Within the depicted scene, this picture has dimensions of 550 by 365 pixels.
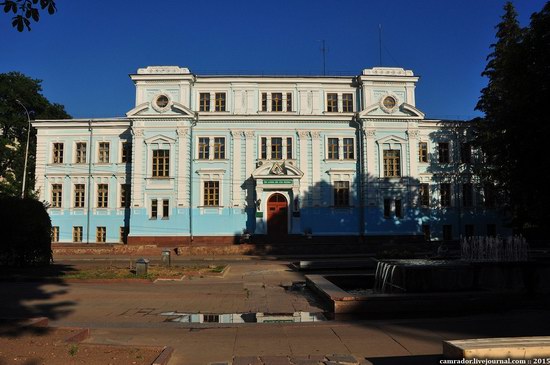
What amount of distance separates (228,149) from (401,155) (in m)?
15.2

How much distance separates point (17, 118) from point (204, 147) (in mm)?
23651

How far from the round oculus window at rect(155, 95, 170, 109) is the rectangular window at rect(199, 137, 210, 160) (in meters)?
4.22

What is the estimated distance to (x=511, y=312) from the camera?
34.3 feet

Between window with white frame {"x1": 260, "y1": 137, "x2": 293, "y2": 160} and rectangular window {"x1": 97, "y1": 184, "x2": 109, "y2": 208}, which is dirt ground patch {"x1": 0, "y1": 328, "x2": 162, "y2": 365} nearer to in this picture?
window with white frame {"x1": 260, "y1": 137, "x2": 293, "y2": 160}

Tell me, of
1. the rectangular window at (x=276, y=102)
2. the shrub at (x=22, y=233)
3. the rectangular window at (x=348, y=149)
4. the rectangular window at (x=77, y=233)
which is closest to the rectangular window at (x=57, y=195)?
the rectangular window at (x=77, y=233)

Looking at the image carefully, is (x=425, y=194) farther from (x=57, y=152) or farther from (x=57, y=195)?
(x=57, y=152)

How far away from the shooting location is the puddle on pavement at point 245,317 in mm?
10319

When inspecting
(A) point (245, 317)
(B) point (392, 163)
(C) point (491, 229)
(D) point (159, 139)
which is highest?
(D) point (159, 139)

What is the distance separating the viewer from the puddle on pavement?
33.9 ft

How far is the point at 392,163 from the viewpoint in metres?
40.8

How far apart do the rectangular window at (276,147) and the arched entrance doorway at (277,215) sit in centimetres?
355

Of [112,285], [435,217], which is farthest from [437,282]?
[435,217]

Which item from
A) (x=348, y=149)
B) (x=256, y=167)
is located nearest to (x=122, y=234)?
(x=256, y=167)

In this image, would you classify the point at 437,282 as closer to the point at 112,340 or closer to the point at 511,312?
the point at 511,312
